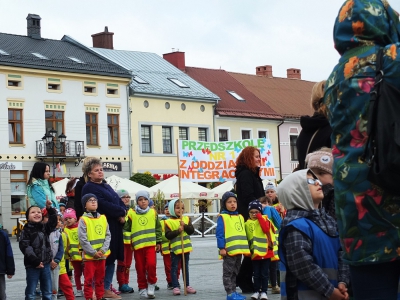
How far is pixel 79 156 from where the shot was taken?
4903 cm

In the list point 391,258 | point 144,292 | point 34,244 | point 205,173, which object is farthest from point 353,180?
point 205,173

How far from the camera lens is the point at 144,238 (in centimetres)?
1349

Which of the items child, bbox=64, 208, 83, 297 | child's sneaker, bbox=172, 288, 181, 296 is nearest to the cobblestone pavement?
child's sneaker, bbox=172, 288, 181, 296

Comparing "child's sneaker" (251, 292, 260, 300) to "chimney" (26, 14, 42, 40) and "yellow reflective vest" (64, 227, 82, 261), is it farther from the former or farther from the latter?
"chimney" (26, 14, 42, 40)

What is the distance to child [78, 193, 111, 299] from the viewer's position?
39.6 feet

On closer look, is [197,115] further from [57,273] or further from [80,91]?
[57,273]

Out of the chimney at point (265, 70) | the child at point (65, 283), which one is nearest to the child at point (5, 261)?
the child at point (65, 283)

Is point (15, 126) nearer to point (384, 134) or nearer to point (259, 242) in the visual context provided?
point (259, 242)

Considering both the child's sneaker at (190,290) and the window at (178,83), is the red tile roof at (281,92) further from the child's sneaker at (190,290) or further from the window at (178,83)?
the child's sneaker at (190,290)

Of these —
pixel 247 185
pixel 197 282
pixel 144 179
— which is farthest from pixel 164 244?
pixel 144 179

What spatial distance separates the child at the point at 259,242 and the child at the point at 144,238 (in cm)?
160

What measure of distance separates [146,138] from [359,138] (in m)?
49.8

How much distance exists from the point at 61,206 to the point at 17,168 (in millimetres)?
29399

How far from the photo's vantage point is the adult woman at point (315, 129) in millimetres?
6027
